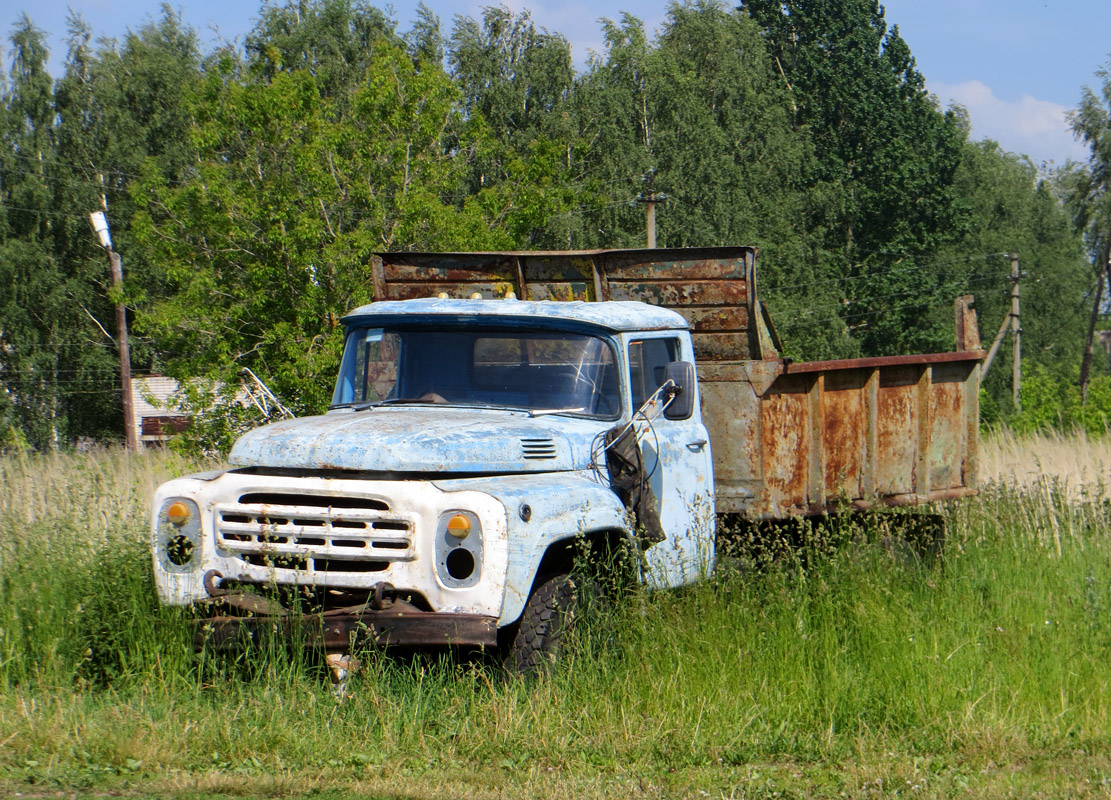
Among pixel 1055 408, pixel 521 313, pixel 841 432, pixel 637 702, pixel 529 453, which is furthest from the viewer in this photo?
pixel 1055 408

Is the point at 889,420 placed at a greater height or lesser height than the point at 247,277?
lesser

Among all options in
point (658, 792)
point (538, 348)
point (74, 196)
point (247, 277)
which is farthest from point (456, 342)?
point (74, 196)

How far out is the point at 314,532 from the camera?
522 cm

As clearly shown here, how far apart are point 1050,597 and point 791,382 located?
6.87ft

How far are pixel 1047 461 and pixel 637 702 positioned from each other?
9.09 meters

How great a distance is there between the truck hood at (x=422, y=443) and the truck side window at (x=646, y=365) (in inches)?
22.7

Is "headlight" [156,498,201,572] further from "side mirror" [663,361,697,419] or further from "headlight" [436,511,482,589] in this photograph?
"side mirror" [663,361,697,419]

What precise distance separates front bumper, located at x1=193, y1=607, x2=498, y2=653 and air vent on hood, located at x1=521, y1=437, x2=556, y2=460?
987mm

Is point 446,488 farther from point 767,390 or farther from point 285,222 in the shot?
point 285,222

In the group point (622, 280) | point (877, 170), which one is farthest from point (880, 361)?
point (877, 170)

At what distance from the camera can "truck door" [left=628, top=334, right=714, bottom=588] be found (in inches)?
253

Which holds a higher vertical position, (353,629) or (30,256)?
(30,256)

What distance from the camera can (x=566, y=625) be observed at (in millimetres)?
5520

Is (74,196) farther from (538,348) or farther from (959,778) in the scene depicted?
(959,778)
